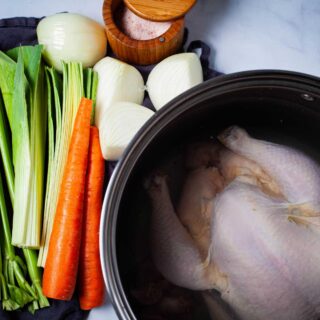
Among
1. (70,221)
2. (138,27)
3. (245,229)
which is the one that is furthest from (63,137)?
(245,229)

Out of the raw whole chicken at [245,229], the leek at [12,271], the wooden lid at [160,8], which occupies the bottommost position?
the leek at [12,271]

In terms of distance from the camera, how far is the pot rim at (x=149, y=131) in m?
0.70

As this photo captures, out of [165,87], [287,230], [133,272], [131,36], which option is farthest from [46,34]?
[287,230]

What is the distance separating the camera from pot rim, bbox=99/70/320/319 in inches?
27.7

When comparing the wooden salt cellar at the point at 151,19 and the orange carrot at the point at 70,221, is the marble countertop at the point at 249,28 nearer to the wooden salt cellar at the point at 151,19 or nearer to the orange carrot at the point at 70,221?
the wooden salt cellar at the point at 151,19

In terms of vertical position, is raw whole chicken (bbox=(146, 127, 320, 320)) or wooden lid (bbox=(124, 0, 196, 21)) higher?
wooden lid (bbox=(124, 0, 196, 21))

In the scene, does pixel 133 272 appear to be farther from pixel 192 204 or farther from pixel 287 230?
pixel 287 230

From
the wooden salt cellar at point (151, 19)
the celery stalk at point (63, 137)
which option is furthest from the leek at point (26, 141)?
the wooden salt cellar at point (151, 19)

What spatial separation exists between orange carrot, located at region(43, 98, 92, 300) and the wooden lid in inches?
8.9

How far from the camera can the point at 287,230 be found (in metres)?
0.82

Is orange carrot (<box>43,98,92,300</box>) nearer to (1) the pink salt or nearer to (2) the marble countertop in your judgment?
(1) the pink salt

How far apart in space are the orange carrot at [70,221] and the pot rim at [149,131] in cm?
24

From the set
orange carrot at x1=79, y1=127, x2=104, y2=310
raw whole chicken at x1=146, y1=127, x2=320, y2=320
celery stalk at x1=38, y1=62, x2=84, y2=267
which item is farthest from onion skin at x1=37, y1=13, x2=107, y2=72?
raw whole chicken at x1=146, y1=127, x2=320, y2=320

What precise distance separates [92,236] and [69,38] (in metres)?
0.44
